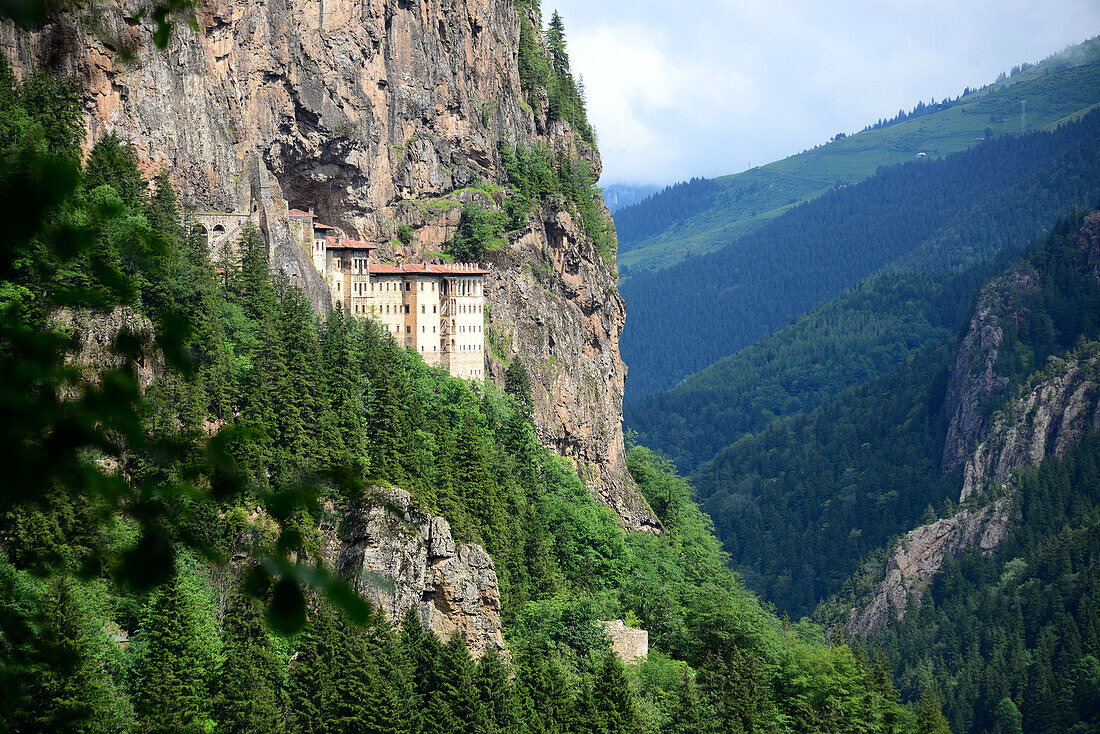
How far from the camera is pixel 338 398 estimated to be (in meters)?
73.4

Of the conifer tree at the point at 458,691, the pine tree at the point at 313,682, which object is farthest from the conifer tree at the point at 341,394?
the pine tree at the point at 313,682

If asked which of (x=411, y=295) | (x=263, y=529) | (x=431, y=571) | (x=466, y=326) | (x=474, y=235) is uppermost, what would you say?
(x=474, y=235)

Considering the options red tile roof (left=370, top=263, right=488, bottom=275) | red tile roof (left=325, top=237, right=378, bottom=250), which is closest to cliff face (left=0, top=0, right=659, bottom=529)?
red tile roof (left=325, top=237, right=378, bottom=250)

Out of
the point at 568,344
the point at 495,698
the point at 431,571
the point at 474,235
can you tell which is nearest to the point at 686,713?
the point at 495,698

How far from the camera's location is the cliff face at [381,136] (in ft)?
254

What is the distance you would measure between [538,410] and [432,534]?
3816cm

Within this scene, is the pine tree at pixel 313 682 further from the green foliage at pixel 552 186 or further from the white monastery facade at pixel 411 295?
the green foliage at pixel 552 186

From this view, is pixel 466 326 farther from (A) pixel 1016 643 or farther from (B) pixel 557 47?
(A) pixel 1016 643

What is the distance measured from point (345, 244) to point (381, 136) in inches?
529

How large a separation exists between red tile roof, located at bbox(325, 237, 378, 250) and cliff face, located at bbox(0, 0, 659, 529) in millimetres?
3863

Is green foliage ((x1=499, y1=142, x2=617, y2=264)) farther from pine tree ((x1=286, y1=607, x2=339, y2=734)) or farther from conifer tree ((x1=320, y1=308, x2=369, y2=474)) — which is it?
pine tree ((x1=286, y1=607, x2=339, y2=734))

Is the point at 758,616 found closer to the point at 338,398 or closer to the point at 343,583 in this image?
the point at 338,398

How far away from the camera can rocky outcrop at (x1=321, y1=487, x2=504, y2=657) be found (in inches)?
2436

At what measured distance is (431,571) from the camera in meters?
66.1
